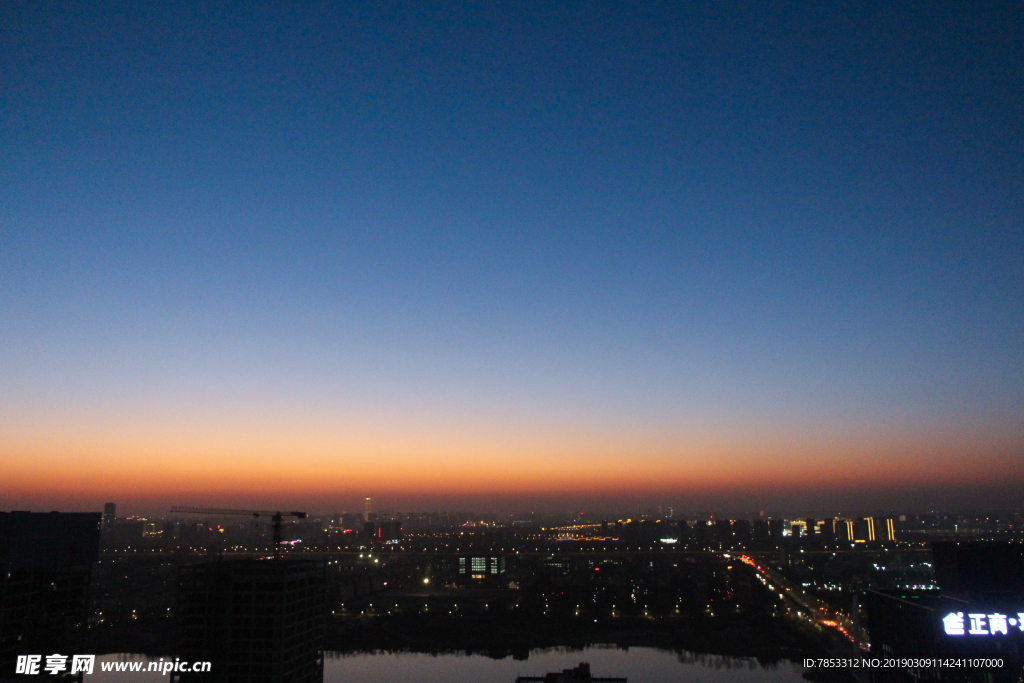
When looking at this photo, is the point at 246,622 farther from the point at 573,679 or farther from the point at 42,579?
the point at 573,679

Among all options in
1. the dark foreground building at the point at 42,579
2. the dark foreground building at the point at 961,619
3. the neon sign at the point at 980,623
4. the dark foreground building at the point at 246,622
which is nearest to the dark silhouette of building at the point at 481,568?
the dark foreground building at the point at 961,619

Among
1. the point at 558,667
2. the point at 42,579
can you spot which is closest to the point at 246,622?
the point at 42,579

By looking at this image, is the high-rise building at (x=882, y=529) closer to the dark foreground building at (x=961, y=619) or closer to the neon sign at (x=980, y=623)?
the dark foreground building at (x=961, y=619)

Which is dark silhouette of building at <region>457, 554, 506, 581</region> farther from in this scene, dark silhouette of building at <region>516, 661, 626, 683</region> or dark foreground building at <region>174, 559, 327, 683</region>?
dark foreground building at <region>174, 559, 327, 683</region>

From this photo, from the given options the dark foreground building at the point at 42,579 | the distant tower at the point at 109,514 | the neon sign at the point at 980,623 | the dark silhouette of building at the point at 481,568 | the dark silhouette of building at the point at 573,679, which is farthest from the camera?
the distant tower at the point at 109,514

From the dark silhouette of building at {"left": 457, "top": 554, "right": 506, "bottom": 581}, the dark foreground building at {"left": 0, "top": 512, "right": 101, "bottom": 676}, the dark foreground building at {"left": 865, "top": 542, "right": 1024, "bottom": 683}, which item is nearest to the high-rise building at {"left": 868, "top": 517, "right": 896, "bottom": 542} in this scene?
the dark silhouette of building at {"left": 457, "top": 554, "right": 506, "bottom": 581}

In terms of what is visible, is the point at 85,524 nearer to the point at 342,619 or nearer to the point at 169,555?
the point at 342,619

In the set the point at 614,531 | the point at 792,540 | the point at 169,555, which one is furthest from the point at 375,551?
the point at 792,540
